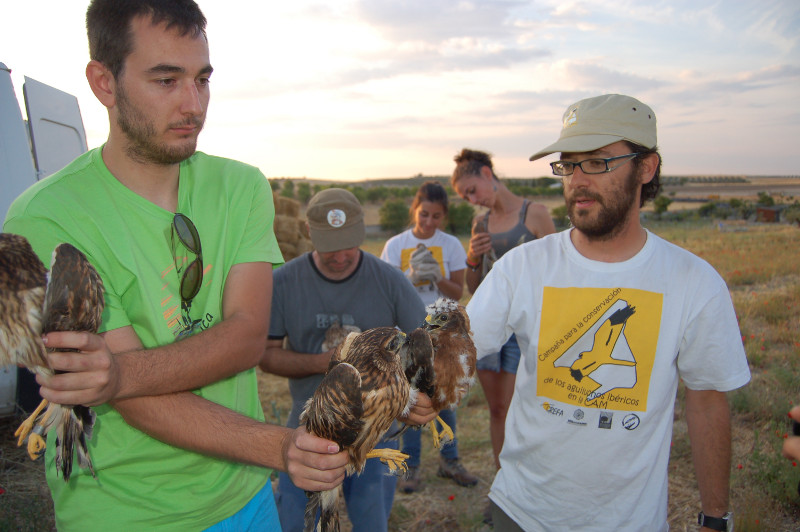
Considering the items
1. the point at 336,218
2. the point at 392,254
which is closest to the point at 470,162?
the point at 392,254

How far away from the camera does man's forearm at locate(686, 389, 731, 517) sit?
104 inches

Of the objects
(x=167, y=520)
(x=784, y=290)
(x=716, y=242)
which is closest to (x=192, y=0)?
(x=167, y=520)

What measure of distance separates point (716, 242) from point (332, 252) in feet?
67.3

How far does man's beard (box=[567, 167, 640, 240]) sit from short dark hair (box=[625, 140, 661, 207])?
9 cm

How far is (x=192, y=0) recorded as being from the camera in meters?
2.26

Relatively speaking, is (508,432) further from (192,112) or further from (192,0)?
(192,0)

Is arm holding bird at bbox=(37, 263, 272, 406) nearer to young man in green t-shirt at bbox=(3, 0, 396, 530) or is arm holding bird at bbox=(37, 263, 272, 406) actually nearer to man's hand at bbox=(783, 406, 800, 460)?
young man in green t-shirt at bbox=(3, 0, 396, 530)

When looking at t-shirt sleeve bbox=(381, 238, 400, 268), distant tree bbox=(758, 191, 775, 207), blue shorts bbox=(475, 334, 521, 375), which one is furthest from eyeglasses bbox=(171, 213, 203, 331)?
distant tree bbox=(758, 191, 775, 207)

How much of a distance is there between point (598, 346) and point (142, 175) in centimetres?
256

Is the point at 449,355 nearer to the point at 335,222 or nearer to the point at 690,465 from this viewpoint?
the point at 335,222

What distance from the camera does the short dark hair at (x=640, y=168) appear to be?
2.85 meters

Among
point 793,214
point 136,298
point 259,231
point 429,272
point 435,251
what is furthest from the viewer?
point 793,214

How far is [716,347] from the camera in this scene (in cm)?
258

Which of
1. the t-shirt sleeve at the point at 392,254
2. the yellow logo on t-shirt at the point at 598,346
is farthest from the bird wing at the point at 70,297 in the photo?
the t-shirt sleeve at the point at 392,254
